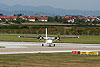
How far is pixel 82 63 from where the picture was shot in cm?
3591

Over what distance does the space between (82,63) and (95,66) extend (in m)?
2.68

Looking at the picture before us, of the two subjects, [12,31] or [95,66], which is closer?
[95,66]

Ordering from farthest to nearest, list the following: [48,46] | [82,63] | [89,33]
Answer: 1. [89,33]
2. [48,46]
3. [82,63]

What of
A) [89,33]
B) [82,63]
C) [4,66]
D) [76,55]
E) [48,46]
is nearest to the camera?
[4,66]

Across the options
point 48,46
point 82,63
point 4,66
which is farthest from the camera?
point 48,46

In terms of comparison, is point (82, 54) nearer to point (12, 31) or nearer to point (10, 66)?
point (10, 66)

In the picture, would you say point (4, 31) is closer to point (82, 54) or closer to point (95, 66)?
point (82, 54)

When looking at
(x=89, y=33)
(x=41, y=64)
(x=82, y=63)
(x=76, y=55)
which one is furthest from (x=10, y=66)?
(x=89, y=33)

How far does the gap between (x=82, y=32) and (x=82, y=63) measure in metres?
78.6

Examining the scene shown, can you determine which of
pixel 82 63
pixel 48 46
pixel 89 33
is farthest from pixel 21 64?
pixel 89 33

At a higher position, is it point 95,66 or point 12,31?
point 95,66

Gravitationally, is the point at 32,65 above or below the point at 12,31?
above

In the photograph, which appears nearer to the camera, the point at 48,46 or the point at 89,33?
the point at 48,46

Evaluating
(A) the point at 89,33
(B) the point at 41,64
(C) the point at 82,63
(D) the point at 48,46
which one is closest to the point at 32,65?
(B) the point at 41,64
